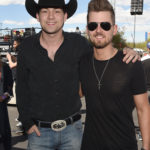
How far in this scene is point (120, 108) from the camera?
2.06 meters

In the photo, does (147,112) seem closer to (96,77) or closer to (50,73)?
(96,77)

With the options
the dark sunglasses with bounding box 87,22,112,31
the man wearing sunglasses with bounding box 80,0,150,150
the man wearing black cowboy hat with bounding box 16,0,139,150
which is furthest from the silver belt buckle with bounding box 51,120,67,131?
the dark sunglasses with bounding box 87,22,112,31

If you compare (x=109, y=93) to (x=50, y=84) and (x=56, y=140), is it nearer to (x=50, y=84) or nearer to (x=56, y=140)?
(x=50, y=84)

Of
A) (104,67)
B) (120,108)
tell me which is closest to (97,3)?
(104,67)

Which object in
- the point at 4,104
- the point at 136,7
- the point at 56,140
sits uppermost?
the point at 136,7

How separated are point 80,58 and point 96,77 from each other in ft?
1.23

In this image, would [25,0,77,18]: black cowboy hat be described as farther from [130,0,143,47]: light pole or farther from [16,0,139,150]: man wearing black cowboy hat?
[130,0,143,47]: light pole

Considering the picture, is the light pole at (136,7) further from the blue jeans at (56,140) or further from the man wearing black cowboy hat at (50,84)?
the blue jeans at (56,140)

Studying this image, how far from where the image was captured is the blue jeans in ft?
7.98

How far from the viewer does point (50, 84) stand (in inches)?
94.4

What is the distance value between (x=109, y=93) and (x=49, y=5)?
3.23 feet

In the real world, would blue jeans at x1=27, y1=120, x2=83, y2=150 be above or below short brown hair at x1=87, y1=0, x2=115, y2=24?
below

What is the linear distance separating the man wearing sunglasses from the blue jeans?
0.32 m

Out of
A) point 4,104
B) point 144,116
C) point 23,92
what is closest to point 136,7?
point 4,104
